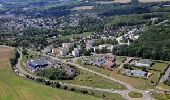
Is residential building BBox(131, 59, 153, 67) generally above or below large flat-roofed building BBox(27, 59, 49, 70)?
above

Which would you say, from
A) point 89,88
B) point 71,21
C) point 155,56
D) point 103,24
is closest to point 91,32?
point 103,24

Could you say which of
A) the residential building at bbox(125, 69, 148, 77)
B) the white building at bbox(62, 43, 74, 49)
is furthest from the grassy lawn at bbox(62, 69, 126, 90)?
the white building at bbox(62, 43, 74, 49)

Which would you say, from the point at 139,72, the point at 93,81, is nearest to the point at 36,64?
the point at 93,81

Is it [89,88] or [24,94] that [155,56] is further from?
[24,94]

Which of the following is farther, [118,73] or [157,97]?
[118,73]

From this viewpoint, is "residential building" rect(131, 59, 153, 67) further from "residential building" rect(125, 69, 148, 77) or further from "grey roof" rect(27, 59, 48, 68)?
"grey roof" rect(27, 59, 48, 68)

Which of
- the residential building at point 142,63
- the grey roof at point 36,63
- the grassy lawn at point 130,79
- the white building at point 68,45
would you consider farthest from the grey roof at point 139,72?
the white building at point 68,45

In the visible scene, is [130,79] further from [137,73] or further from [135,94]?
[135,94]
